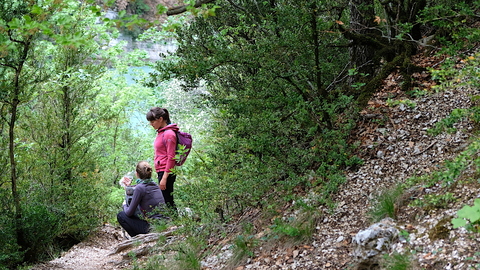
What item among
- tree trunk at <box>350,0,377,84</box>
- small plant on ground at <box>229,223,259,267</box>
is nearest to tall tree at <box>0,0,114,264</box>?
small plant on ground at <box>229,223,259,267</box>

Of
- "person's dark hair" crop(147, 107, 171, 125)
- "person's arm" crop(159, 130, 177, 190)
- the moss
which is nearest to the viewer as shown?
the moss

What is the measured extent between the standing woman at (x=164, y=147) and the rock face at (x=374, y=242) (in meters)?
2.53

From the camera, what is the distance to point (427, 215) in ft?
9.21

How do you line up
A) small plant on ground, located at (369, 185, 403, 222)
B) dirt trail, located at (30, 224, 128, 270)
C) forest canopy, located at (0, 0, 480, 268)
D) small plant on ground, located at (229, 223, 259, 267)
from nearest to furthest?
small plant on ground, located at (369, 185, 403, 222) → small plant on ground, located at (229, 223, 259, 267) → forest canopy, located at (0, 0, 480, 268) → dirt trail, located at (30, 224, 128, 270)

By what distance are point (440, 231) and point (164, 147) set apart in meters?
3.17

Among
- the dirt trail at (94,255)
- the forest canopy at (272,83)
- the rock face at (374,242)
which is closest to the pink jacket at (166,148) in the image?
the forest canopy at (272,83)

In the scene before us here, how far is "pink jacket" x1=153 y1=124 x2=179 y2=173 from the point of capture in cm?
483

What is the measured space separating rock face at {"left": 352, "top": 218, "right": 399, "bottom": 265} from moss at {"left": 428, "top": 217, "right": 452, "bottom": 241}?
0.21 meters

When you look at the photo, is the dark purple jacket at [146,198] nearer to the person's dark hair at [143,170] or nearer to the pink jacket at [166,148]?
the person's dark hair at [143,170]

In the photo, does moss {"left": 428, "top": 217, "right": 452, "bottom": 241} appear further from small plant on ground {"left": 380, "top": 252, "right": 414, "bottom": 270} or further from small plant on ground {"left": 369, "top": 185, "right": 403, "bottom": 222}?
small plant on ground {"left": 369, "top": 185, "right": 403, "bottom": 222}

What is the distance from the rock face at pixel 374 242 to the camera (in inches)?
105

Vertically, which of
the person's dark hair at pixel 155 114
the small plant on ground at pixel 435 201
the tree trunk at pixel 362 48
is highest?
the tree trunk at pixel 362 48

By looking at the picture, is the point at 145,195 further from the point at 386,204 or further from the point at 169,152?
the point at 386,204

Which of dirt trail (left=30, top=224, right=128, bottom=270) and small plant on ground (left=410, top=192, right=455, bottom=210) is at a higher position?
small plant on ground (left=410, top=192, right=455, bottom=210)
